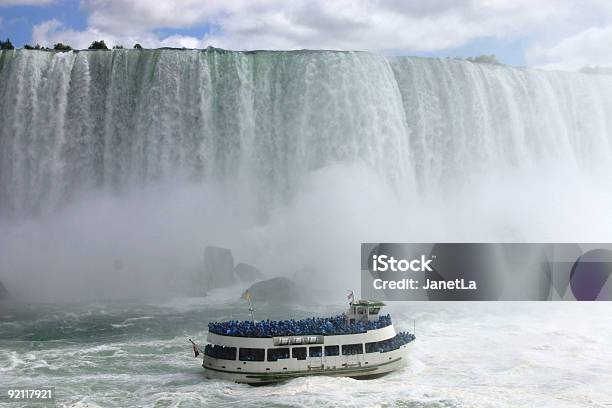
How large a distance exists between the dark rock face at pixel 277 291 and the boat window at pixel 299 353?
43.8 ft

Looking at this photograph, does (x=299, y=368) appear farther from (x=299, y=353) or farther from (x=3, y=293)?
(x=3, y=293)

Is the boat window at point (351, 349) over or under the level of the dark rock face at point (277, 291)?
under

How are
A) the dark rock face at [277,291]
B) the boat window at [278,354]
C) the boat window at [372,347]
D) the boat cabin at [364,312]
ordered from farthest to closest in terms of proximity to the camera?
1. the dark rock face at [277,291]
2. the boat cabin at [364,312]
3. the boat window at [372,347]
4. the boat window at [278,354]

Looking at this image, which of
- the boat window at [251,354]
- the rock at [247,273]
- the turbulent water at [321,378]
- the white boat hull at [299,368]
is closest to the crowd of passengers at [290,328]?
the boat window at [251,354]

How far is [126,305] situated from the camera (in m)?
38.3

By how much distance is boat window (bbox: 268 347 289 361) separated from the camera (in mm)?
25720

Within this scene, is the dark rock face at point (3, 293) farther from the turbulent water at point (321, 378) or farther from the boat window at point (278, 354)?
the boat window at point (278, 354)

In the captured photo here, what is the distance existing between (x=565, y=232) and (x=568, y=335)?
57.8 ft

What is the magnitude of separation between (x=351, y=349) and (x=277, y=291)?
45.2 ft

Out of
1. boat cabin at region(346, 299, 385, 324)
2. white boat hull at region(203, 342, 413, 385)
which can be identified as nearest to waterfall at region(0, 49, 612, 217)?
boat cabin at region(346, 299, 385, 324)

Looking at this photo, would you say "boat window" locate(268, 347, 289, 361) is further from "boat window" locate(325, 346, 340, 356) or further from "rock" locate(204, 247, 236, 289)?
"rock" locate(204, 247, 236, 289)

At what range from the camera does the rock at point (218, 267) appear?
41938 mm

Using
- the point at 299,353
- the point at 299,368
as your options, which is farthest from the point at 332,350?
the point at 299,368

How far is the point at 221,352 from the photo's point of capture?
1024 inches
